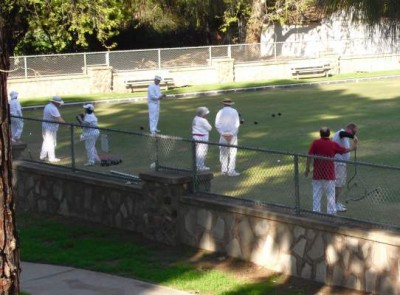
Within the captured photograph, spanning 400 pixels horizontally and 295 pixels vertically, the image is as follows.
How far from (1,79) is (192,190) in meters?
7.99

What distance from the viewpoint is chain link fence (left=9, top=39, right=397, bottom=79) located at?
39.9 metres

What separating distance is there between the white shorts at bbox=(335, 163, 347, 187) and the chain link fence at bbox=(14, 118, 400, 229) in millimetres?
78

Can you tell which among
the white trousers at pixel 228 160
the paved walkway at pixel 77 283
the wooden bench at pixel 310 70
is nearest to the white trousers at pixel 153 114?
the white trousers at pixel 228 160

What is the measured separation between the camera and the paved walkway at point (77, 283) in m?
11.2

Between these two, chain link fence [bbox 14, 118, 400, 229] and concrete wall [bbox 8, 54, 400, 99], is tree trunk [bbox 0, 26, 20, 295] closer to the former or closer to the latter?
chain link fence [bbox 14, 118, 400, 229]

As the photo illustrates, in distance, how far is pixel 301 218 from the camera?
1180 centimetres

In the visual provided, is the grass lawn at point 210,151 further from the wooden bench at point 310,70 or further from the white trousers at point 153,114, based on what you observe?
the wooden bench at point 310,70

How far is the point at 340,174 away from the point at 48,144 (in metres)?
7.45

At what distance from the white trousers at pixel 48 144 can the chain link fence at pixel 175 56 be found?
17911mm

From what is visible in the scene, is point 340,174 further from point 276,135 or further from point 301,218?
point 276,135

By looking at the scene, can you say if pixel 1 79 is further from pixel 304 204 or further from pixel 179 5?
pixel 179 5

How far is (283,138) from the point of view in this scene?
2303cm

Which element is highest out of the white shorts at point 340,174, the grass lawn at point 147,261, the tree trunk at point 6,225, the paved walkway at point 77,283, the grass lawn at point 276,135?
the tree trunk at point 6,225

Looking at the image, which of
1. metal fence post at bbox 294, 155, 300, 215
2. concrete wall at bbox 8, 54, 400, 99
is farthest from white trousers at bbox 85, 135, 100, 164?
concrete wall at bbox 8, 54, 400, 99
